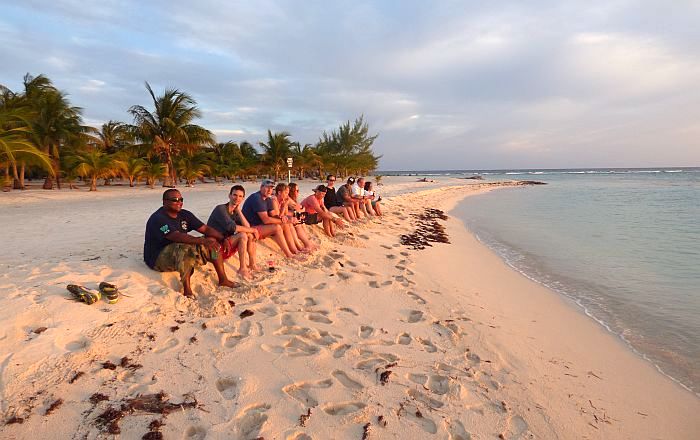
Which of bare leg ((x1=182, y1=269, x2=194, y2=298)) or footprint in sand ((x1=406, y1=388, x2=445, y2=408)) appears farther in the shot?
bare leg ((x1=182, y1=269, x2=194, y2=298))

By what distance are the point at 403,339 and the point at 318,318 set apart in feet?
2.78

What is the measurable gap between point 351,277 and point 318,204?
2.44 metres

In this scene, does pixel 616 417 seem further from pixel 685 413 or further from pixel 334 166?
pixel 334 166

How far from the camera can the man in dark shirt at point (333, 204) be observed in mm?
8367

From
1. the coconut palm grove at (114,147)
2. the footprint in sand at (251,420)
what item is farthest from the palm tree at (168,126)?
the footprint in sand at (251,420)

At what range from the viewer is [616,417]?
246 cm

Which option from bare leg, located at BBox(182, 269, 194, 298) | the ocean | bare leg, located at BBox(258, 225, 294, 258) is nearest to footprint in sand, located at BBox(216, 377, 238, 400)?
bare leg, located at BBox(182, 269, 194, 298)

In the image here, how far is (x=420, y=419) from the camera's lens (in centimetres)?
223

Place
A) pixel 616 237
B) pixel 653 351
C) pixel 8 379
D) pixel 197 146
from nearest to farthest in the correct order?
pixel 8 379 < pixel 653 351 < pixel 616 237 < pixel 197 146

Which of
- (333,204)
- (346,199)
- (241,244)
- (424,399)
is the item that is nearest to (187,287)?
(241,244)

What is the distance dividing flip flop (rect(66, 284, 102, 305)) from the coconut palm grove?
11433 millimetres

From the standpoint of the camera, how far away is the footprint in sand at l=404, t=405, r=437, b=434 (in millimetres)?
2160

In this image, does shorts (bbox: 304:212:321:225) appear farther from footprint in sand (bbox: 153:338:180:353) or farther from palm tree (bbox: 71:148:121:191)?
palm tree (bbox: 71:148:121:191)

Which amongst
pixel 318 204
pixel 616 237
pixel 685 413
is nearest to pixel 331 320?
pixel 685 413
